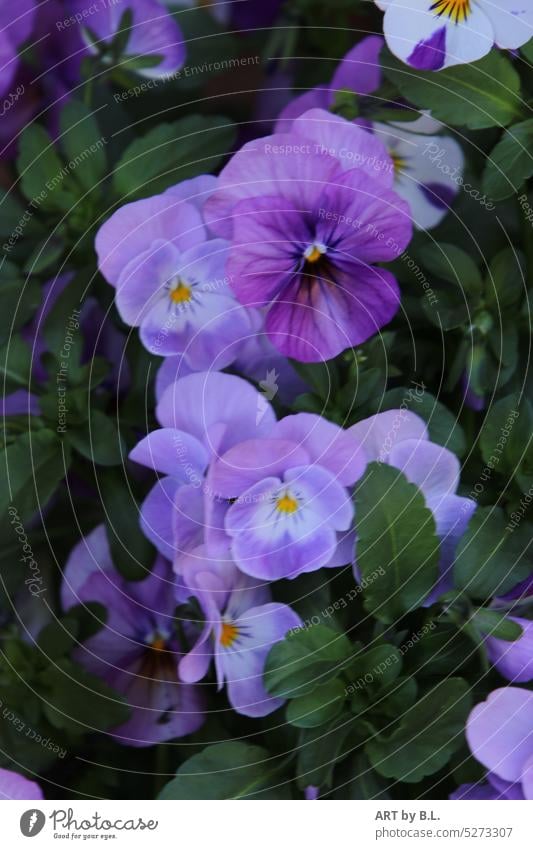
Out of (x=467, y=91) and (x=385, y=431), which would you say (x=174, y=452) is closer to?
(x=385, y=431)

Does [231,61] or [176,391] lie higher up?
[231,61]

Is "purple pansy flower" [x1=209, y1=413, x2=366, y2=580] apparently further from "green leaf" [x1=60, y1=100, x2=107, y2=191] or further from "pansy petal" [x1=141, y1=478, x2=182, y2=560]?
"green leaf" [x1=60, y1=100, x2=107, y2=191]

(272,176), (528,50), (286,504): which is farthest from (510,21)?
(286,504)

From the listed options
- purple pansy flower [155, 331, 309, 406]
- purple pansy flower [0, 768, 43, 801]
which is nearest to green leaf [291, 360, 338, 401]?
purple pansy flower [155, 331, 309, 406]

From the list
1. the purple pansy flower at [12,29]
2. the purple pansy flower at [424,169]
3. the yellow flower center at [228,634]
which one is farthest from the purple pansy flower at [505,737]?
the purple pansy flower at [12,29]
